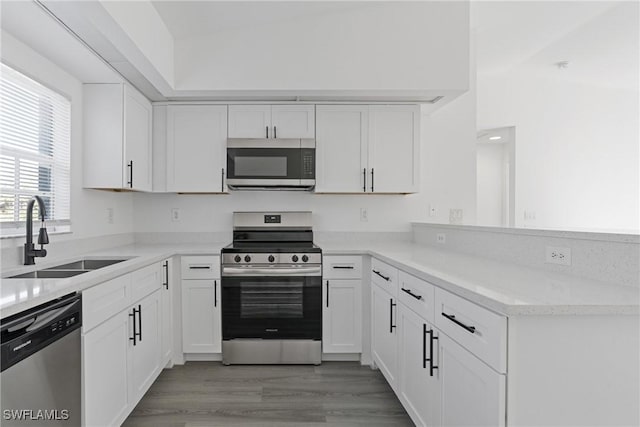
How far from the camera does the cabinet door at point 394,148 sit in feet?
10.3

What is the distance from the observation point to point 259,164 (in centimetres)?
308

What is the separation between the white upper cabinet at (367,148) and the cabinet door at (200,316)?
122cm

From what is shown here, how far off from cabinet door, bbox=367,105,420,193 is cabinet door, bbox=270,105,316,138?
0.51 meters

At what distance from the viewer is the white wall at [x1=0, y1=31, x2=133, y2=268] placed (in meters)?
1.93

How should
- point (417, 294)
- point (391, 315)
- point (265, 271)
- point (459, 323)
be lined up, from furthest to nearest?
1. point (265, 271)
2. point (391, 315)
3. point (417, 294)
4. point (459, 323)

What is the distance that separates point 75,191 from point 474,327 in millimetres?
2633

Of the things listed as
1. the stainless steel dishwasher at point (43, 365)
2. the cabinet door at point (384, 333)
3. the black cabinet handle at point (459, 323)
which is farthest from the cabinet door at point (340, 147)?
the stainless steel dishwasher at point (43, 365)

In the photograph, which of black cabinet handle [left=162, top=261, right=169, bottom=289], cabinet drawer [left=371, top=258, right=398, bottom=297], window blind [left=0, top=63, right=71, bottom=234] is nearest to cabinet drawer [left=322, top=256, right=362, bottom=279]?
cabinet drawer [left=371, top=258, right=398, bottom=297]

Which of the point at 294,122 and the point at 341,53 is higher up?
the point at 341,53

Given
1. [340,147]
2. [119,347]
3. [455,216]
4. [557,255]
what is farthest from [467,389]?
[455,216]

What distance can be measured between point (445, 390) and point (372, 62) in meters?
2.32

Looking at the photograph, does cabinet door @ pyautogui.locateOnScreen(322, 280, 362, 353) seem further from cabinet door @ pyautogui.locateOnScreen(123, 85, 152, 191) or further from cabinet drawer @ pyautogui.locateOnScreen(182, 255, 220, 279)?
cabinet door @ pyautogui.locateOnScreen(123, 85, 152, 191)

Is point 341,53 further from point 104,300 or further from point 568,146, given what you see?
point 568,146

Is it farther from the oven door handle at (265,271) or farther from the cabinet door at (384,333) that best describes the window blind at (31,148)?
the cabinet door at (384,333)
